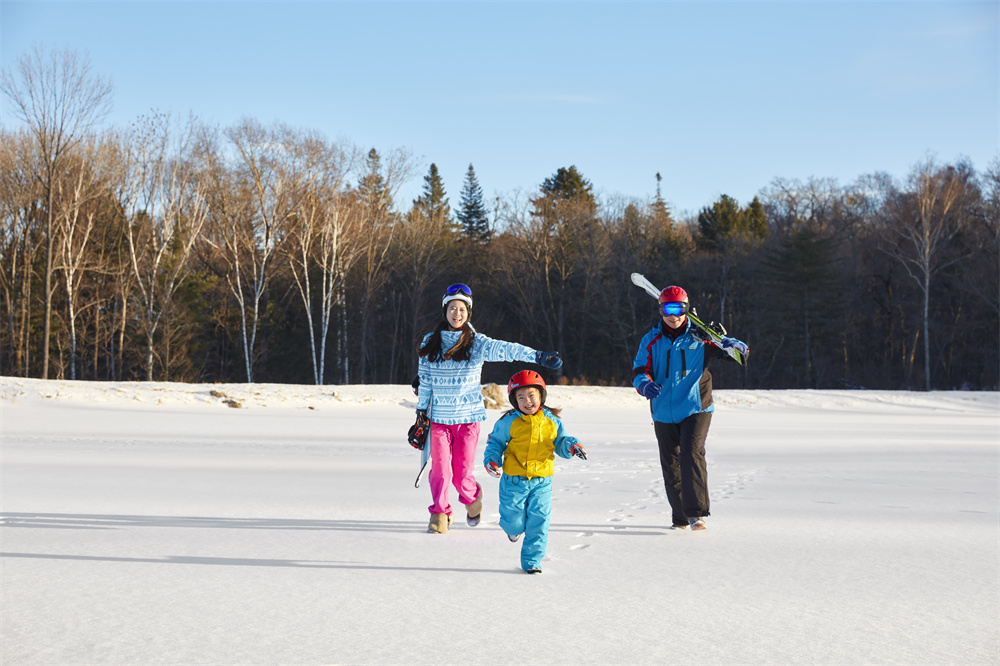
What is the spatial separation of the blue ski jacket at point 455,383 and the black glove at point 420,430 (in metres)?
0.05

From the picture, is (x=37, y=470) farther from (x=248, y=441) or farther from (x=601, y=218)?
(x=601, y=218)

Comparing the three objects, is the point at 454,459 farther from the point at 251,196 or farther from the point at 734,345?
the point at 251,196

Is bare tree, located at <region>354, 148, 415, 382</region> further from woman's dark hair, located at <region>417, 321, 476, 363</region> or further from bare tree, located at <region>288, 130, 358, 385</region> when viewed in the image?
woman's dark hair, located at <region>417, 321, 476, 363</region>

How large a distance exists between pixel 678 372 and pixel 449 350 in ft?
5.61

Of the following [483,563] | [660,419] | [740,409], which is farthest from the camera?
[740,409]

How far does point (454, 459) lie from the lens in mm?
6164

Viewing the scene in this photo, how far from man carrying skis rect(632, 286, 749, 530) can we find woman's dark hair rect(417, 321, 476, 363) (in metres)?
1.25

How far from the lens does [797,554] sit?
519 cm

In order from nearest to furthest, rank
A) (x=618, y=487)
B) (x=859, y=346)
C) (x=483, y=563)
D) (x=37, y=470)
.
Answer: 1. (x=483, y=563)
2. (x=618, y=487)
3. (x=37, y=470)
4. (x=859, y=346)

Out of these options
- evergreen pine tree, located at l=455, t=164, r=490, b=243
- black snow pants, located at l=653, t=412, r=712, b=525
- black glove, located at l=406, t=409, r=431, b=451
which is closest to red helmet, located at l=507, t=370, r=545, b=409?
black glove, located at l=406, t=409, r=431, b=451

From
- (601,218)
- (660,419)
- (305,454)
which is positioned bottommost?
(305,454)

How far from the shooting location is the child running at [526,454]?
4.86m

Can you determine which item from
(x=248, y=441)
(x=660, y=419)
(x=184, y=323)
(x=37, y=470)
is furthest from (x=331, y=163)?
(x=660, y=419)

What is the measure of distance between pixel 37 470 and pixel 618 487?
642 cm
